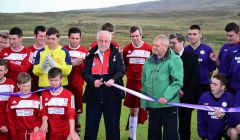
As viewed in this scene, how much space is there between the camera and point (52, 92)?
271 inches

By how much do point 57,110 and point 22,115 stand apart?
26.7 inches

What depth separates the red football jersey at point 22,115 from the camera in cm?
683

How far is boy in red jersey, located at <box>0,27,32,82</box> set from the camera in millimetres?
7590

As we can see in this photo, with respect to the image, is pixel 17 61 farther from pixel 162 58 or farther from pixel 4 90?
pixel 162 58

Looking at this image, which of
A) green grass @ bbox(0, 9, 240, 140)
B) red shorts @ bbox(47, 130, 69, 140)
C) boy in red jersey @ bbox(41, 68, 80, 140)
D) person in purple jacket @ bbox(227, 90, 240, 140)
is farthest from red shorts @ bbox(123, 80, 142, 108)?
person in purple jacket @ bbox(227, 90, 240, 140)

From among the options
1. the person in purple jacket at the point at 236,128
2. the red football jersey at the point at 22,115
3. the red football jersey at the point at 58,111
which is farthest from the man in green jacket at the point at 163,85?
the red football jersey at the point at 22,115

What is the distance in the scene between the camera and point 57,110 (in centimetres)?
680

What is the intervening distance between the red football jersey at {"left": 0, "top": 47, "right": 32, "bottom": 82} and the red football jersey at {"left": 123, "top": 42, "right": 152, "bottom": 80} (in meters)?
2.44

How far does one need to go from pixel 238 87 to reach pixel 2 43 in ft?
17.6

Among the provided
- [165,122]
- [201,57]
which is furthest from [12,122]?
[201,57]

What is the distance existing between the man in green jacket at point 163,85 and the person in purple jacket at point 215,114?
0.65 meters

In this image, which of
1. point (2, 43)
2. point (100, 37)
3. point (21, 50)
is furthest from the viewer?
point (2, 43)

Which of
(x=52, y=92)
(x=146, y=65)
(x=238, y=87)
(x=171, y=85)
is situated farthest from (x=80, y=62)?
(x=238, y=87)

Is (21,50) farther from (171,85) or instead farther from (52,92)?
(171,85)
